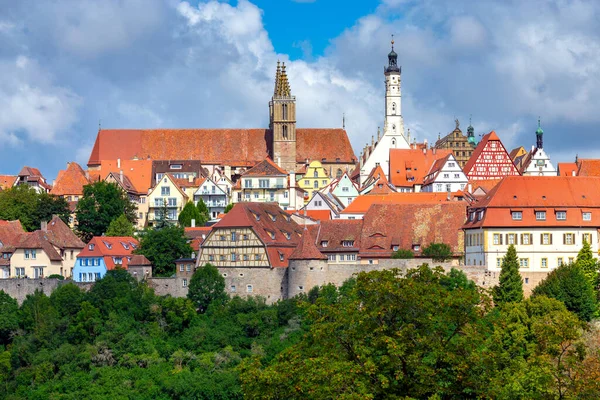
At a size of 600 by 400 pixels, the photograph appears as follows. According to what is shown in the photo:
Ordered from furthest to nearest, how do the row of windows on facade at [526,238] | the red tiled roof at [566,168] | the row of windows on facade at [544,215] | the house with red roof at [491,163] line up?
the house with red roof at [491,163], the red tiled roof at [566,168], the row of windows on facade at [544,215], the row of windows on facade at [526,238]

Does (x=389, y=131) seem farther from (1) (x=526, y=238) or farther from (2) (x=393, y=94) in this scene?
(1) (x=526, y=238)

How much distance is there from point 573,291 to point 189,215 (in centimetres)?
4105

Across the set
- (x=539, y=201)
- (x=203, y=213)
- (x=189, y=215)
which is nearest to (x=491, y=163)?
(x=203, y=213)

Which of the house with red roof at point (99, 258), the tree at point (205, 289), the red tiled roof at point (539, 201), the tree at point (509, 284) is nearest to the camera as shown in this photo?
the tree at point (509, 284)

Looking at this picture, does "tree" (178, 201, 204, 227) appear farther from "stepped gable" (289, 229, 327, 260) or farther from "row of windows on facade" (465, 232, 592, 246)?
"row of windows on facade" (465, 232, 592, 246)

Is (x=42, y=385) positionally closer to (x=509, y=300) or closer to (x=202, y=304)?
(x=202, y=304)

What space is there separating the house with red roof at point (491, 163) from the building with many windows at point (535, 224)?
3934 centimetres

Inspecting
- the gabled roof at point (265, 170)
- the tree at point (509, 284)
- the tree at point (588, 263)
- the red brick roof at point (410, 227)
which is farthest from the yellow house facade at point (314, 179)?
the tree at point (509, 284)

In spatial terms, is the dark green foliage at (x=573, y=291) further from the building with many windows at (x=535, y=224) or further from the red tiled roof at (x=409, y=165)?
the red tiled roof at (x=409, y=165)

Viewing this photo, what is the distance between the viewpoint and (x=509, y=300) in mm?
71500

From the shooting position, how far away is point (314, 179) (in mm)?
124500

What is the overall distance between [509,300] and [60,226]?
37270 millimetres

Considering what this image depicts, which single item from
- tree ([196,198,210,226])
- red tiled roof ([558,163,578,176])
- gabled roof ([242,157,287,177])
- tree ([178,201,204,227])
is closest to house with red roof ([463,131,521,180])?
red tiled roof ([558,163,578,176])

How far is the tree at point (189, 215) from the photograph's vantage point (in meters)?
102
